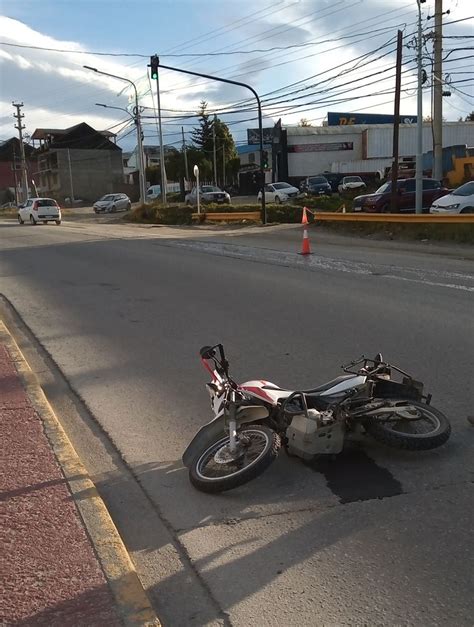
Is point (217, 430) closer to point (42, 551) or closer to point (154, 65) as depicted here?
point (42, 551)

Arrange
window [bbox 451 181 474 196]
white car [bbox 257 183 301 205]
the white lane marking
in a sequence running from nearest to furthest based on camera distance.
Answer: the white lane marking
window [bbox 451 181 474 196]
white car [bbox 257 183 301 205]

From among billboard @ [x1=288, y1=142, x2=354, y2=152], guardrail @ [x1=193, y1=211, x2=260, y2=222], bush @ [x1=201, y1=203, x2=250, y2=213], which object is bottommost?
guardrail @ [x1=193, y1=211, x2=260, y2=222]

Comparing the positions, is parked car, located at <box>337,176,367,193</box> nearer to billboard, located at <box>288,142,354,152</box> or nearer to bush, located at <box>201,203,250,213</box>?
bush, located at <box>201,203,250,213</box>

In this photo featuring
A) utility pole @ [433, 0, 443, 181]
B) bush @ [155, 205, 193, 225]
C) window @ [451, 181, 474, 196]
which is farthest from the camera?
bush @ [155, 205, 193, 225]

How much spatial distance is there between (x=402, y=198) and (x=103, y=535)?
82.2 ft

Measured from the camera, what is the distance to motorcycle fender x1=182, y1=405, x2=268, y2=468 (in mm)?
3918

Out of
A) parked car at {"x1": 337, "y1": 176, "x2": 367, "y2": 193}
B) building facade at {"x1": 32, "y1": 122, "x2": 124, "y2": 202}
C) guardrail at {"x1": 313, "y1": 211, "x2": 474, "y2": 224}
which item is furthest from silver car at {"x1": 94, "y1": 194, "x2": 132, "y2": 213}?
building facade at {"x1": 32, "y1": 122, "x2": 124, "y2": 202}

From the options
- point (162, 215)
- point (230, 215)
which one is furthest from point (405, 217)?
point (162, 215)

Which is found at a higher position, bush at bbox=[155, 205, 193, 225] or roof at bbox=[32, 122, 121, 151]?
roof at bbox=[32, 122, 121, 151]

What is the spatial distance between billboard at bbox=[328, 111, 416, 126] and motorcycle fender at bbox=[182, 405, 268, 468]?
72992mm

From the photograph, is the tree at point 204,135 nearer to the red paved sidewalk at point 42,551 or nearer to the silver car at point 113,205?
the silver car at point 113,205

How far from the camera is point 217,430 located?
3.98 meters

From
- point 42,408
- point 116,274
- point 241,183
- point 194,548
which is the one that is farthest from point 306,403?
point 241,183

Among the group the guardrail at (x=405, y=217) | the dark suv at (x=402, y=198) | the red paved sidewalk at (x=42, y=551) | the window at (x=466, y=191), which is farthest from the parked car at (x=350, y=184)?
the red paved sidewalk at (x=42, y=551)
